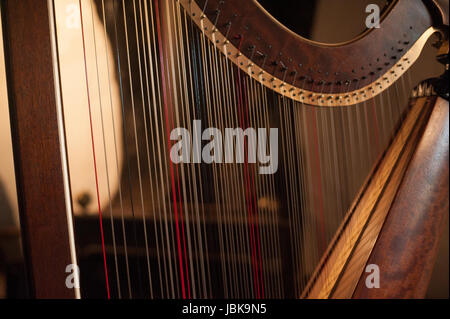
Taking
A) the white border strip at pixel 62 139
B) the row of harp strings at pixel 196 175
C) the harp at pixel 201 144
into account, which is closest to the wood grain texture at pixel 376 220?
the harp at pixel 201 144

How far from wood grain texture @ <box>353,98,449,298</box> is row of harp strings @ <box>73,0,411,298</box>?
0.62ft

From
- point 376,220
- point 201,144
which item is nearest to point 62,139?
point 201,144

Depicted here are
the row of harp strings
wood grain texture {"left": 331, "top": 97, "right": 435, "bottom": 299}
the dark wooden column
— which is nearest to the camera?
the dark wooden column

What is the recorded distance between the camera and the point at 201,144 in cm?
84

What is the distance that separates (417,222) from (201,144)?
626 mm

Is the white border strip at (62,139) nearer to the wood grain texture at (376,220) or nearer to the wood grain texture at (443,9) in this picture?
the wood grain texture at (376,220)

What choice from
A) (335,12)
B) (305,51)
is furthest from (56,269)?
(335,12)

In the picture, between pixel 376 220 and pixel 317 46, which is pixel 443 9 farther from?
pixel 376 220

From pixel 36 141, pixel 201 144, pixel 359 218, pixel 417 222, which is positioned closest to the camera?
pixel 36 141

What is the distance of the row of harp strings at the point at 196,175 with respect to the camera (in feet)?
2.39

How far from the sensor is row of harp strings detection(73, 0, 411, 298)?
0.73 m

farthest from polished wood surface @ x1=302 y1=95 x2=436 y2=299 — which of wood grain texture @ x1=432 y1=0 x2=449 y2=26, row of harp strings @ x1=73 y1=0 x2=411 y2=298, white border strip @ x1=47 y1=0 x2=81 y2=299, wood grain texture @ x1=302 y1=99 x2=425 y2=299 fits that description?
white border strip @ x1=47 y1=0 x2=81 y2=299

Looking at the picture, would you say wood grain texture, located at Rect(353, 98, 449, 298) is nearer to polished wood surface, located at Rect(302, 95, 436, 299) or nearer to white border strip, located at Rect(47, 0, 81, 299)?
polished wood surface, located at Rect(302, 95, 436, 299)
